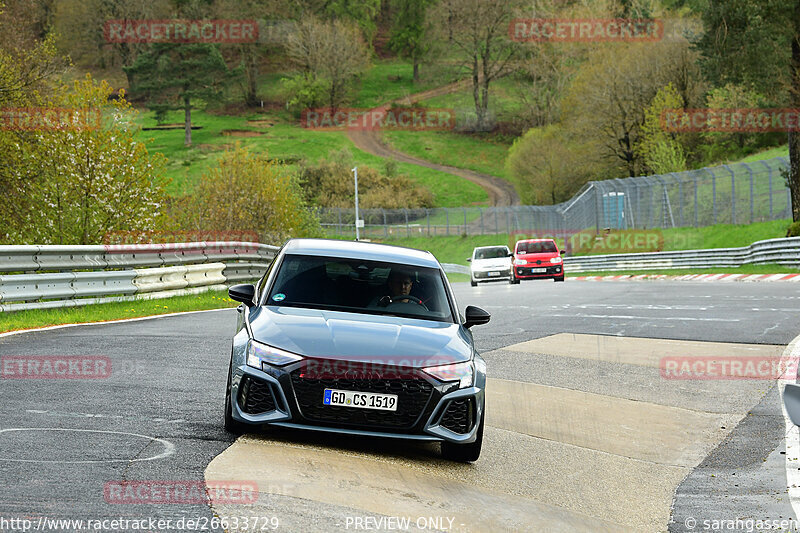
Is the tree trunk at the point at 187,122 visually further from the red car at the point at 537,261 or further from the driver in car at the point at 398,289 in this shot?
the driver in car at the point at 398,289

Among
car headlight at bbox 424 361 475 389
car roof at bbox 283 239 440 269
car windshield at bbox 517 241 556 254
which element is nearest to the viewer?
car headlight at bbox 424 361 475 389

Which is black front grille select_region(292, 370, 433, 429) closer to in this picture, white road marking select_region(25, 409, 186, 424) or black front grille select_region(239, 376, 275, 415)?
black front grille select_region(239, 376, 275, 415)

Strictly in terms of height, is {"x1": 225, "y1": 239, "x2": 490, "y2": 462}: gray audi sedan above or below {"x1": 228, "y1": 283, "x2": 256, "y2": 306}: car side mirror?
below

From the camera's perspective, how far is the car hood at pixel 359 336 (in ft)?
22.5

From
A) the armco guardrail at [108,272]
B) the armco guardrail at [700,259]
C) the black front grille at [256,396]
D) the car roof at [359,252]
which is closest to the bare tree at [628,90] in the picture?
the armco guardrail at [700,259]

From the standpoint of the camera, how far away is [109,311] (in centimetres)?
1780

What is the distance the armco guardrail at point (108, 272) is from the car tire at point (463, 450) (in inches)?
397

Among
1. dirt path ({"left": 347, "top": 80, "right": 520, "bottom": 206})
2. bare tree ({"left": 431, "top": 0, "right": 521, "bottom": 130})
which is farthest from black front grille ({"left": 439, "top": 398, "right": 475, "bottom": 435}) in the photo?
bare tree ({"left": 431, "top": 0, "right": 521, "bottom": 130})

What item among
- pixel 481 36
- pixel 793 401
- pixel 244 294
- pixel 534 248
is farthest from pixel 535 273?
pixel 481 36

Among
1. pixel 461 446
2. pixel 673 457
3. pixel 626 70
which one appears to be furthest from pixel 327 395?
pixel 626 70

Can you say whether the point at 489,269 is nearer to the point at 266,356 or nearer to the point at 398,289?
the point at 398,289

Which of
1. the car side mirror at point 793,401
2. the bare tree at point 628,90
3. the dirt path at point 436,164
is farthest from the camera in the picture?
the dirt path at point 436,164

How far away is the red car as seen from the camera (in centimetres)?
3800

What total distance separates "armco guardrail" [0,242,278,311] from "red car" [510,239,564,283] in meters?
15.1
